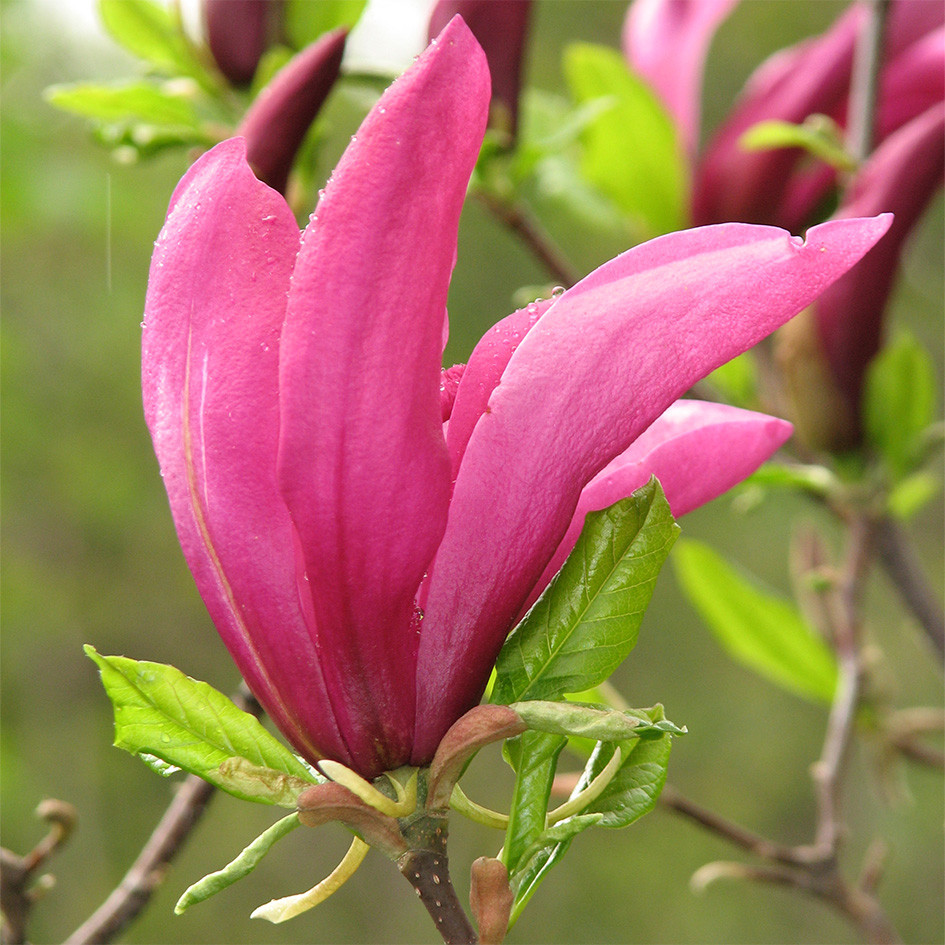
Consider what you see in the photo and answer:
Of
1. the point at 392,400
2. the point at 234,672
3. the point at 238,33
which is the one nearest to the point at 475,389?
the point at 392,400

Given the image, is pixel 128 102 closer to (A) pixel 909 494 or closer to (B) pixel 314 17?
(B) pixel 314 17

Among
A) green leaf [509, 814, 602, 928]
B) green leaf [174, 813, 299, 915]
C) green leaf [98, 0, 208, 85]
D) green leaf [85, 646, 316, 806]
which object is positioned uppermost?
green leaf [98, 0, 208, 85]

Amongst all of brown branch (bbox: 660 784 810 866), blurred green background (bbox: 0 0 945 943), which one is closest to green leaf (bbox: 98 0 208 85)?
brown branch (bbox: 660 784 810 866)

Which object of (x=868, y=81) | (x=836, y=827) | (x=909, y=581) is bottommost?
(x=836, y=827)

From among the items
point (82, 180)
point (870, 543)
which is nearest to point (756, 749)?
point (82, 180)

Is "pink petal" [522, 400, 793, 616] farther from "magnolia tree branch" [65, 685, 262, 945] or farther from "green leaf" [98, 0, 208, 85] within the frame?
"green leaf" [98, 0, 208, 85]

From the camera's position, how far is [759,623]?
917mm

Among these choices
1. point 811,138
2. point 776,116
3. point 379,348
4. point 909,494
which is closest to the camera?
point 379,348

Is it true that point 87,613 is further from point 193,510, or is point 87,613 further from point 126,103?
point 193,510

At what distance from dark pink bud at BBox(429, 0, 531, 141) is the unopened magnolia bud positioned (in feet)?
1.39

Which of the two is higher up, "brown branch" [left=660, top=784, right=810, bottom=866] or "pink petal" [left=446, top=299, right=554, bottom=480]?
"pink petal" [left=446, top=299, right=554, bottom=480]

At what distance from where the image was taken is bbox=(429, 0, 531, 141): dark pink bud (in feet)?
2.03

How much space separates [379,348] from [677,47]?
25.2 inches

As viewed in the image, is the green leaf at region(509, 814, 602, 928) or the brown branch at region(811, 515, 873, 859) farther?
the brown branch at region(811, 515, 873, 859)
